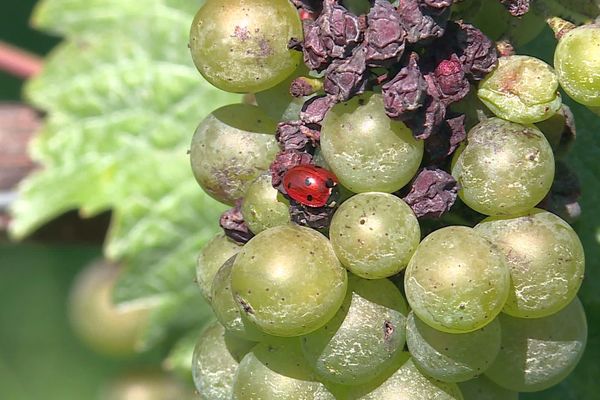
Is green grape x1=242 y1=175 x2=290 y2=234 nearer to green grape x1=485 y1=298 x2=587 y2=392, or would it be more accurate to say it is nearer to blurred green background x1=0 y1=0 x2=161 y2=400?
green grape x1=485 y1=298 x2=587 y2=392

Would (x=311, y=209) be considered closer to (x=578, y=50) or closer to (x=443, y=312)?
(x=443, y=312)

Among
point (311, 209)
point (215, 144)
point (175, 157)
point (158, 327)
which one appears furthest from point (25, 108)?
point (311, 209)

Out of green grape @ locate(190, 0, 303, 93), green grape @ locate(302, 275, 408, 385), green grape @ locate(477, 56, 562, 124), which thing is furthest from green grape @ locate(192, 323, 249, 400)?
green grape @ locate(477, 56, 562, 124)

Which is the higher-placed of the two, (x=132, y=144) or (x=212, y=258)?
(x=212, y=258)

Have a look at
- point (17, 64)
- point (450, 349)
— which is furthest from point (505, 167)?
point (17, 64)

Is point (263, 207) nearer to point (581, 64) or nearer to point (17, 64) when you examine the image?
point (581, 64)
